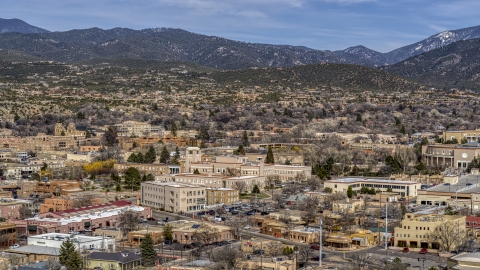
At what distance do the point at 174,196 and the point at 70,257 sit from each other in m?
20.3

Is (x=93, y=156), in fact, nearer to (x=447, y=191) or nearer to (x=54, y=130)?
(x=54, y=130)

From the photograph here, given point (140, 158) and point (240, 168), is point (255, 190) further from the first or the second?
point (140, 158)

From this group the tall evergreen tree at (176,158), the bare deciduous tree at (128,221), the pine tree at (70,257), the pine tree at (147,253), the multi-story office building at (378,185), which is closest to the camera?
the pine tree at (70,257)

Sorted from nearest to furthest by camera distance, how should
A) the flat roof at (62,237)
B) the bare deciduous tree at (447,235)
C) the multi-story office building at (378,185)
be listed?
the flat roof at (62,237) → the bare deciduous tree at (447,235) → the multi-story office building at (378,185)

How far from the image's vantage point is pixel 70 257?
128 feet

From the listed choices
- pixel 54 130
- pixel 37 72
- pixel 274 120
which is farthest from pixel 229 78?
pixel 54 130

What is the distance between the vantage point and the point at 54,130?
107m

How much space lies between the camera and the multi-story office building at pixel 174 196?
2311 inches

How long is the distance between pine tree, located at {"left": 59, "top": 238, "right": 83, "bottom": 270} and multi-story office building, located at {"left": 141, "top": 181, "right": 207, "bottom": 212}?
18550 mm

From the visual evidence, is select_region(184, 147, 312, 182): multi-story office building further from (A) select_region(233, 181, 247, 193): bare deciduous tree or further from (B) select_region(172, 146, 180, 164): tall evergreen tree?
(A) select_region(233, 181, 247, 193): bare deciduous tree

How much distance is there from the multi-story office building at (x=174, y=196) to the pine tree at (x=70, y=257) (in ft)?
60.9

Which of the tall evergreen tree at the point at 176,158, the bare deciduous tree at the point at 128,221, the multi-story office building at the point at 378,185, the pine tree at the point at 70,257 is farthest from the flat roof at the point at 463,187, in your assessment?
the pine tree at the point at 70,257

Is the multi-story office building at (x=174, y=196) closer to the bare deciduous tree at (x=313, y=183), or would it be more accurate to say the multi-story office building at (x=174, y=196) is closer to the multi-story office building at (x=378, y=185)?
the multi-story office building at (x=378, y=185)

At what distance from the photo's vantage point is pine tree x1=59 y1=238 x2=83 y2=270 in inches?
1521
